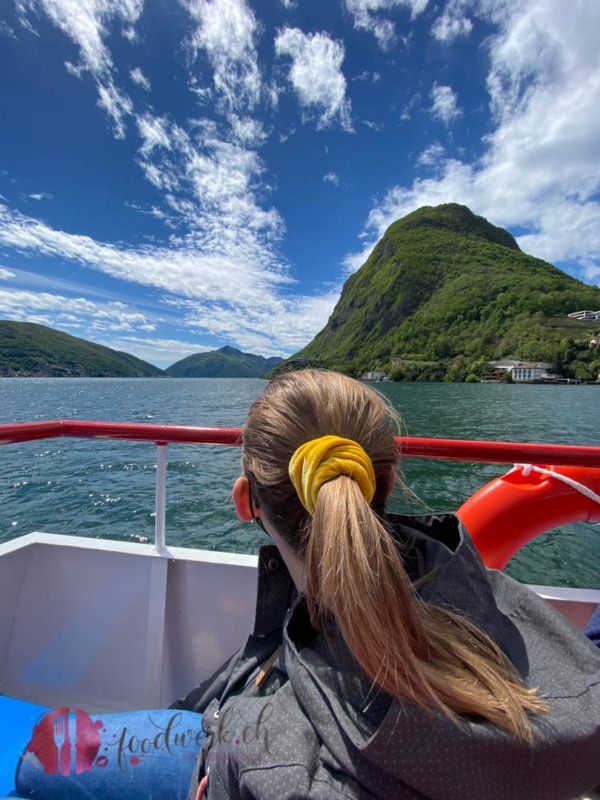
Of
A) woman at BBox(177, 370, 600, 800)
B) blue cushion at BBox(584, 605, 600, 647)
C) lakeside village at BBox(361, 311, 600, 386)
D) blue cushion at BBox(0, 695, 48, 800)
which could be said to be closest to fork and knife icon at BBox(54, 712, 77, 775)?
blue cushion at BBox(0, 695, 48, 800)

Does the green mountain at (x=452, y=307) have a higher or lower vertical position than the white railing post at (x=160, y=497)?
higher

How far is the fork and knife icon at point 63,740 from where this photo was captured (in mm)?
821

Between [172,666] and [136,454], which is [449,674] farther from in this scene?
[136,454]

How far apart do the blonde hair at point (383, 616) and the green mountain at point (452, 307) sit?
46787 mm

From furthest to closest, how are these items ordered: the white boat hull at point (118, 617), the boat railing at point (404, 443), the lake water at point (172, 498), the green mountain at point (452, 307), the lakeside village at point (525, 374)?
the green mountain at point (452, 307) < the lakeside village at point (525, 374) < the lake water at point (172, 498) < the white boat hull at point (118, 617) < the boat railing at point (404, 443)

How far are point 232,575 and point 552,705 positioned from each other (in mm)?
1180

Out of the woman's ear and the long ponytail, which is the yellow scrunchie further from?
the woman's ear

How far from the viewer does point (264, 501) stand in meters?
0.76

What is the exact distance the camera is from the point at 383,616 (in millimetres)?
523

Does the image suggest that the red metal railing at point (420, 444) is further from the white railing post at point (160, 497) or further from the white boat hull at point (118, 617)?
the white boat hull at point (118, 617)

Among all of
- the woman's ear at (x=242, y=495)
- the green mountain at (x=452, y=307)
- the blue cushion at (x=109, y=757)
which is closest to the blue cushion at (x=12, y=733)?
the blue cushion at (x=109, y=757)

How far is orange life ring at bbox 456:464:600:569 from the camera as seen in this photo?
1559 mm

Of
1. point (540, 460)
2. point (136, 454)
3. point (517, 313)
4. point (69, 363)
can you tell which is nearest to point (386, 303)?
point (517, 313)

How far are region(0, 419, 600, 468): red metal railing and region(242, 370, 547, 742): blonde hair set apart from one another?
71cm
